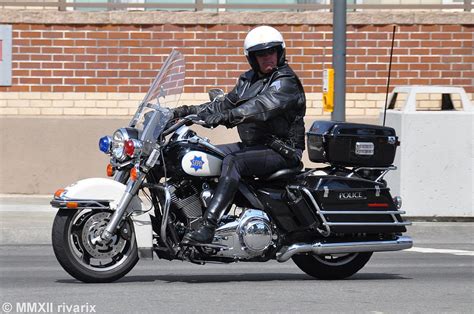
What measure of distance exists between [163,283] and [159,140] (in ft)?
3.43

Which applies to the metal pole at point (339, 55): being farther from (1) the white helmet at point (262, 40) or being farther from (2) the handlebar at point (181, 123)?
(2) the handlebar at point (181, 123)

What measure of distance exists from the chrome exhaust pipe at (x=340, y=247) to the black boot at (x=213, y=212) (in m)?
0.57

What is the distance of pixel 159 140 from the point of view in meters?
8.20

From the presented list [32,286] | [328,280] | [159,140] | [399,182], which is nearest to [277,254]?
[328,280]

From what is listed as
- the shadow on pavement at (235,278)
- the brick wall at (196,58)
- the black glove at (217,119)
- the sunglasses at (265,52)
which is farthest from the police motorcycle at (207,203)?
the brick wall at (196,58)

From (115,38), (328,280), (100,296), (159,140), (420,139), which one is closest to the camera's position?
(100,296)

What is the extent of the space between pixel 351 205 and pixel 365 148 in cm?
43

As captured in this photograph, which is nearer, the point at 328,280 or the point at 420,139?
the point at 328,280

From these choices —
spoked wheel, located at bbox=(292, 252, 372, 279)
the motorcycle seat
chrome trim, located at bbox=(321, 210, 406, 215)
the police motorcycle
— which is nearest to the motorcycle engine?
the police motorcycle

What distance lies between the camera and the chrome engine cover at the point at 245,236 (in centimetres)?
819

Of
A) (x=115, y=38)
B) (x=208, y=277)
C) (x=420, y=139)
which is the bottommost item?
(x=208, y=277)

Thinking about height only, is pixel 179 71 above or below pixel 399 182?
above

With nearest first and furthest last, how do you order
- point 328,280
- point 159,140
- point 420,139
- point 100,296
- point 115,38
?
point 100,296 → point 159,140 → point 328,280 → point 420,139 → point 115,38

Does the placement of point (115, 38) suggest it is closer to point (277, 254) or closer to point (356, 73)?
point (356, 73)
